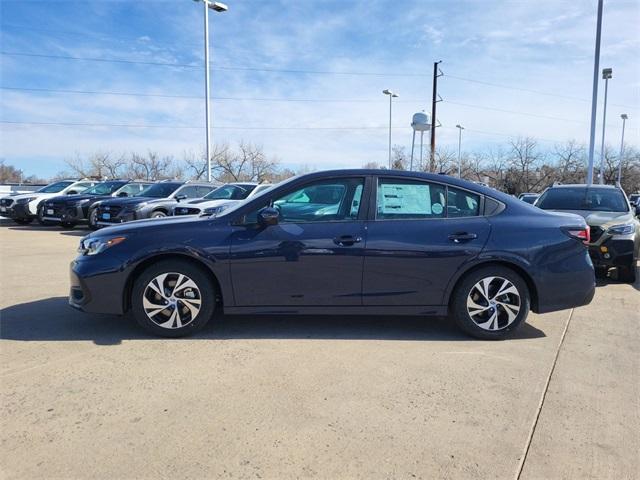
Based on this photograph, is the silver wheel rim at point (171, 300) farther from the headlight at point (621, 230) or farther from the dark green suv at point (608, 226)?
the headlight at point (621, 230)

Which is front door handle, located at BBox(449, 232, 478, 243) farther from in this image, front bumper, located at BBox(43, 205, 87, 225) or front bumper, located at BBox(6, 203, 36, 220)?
front bumper, located at BBox(6, 203, 36, 220)

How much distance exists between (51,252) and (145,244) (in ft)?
22.7

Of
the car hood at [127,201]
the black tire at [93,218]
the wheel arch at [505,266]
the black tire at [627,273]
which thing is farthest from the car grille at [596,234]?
the black tire at [93,218]

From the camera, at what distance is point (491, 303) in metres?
4.55

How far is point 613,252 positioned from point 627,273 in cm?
69

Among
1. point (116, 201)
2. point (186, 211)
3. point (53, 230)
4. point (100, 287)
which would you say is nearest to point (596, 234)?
point (100, 287)

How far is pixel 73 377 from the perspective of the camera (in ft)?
12.0

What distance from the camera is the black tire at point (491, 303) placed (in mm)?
4539

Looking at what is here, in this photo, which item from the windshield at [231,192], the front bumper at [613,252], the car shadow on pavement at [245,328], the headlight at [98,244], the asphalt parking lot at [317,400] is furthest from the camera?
the windshield at [231,192]

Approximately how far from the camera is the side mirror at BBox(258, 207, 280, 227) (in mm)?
4379

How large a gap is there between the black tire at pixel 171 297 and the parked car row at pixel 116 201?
6.29 m

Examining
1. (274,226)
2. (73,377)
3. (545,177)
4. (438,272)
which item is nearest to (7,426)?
(73,377)

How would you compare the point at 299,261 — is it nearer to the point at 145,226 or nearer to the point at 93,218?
the point at 145,226

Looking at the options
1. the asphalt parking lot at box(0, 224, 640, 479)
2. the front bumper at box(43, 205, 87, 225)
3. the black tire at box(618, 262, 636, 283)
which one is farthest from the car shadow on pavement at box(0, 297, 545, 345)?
the front bumper at box(43, 205, 87, 225)
